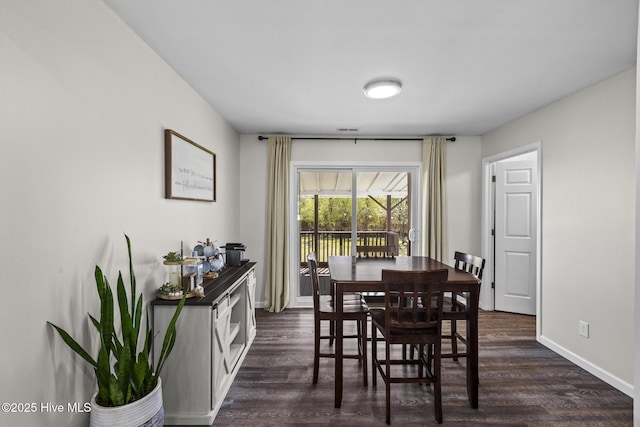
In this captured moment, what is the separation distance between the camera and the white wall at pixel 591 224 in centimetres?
230

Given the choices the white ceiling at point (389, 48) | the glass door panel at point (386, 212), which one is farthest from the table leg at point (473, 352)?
the glass door panel at point (386, 212)

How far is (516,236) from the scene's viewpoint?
4.02 m

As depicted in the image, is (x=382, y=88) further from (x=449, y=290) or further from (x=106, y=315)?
(x=106, y=315)

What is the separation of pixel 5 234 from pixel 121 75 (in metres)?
1.07

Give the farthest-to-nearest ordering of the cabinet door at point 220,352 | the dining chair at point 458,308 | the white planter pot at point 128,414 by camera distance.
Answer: the dining chair at point 458,308 < the cabinet door at point 220,352 < the white planter pot at point 128,414

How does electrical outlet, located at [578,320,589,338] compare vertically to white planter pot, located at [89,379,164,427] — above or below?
below

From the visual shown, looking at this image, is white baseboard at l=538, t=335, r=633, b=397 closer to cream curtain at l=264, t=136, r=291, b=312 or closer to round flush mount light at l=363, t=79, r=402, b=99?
round flush mount light at l=363, t=79, r=402, b=99

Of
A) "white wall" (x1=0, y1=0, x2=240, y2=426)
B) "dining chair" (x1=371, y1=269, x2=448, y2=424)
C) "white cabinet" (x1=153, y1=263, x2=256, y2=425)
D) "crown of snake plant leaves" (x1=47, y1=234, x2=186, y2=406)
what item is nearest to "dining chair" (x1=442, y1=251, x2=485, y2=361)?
"dining chair" (x1=371, y1=269, x2=448, y2=424)

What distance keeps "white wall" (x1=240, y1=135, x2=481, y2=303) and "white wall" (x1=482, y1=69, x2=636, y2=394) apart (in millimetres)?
1078

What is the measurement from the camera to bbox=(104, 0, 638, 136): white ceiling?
5.29 ft

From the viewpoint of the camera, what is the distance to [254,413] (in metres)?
2.05

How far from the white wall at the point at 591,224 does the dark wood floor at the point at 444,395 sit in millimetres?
279

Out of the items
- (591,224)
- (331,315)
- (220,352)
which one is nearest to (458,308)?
(331,315)

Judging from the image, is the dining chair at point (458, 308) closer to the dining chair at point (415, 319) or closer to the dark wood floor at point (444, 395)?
the dining chair at point (415, 319)
